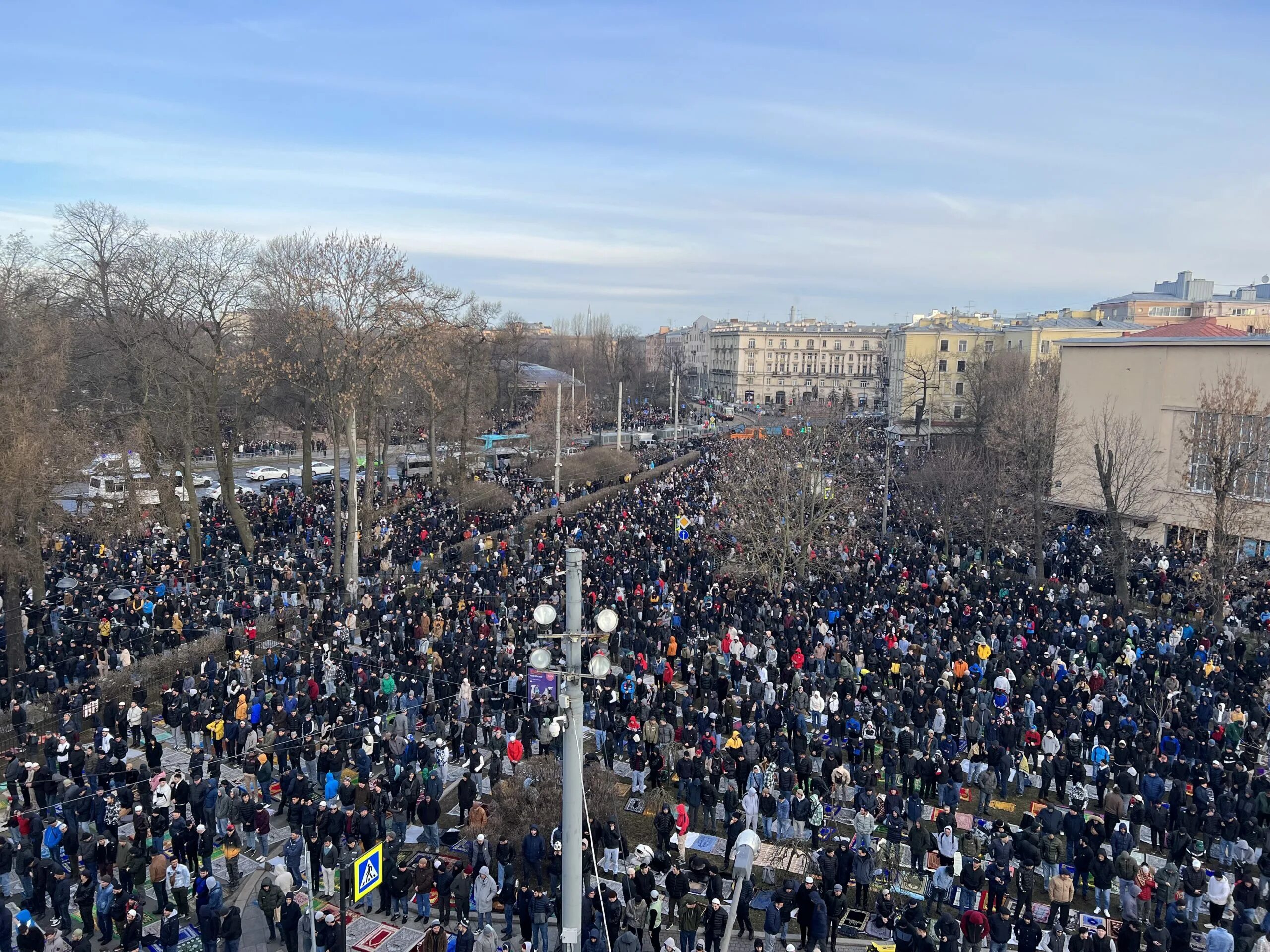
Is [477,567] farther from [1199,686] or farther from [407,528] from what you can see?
[1199,686]

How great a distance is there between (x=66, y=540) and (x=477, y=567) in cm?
1333

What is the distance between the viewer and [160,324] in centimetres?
2884

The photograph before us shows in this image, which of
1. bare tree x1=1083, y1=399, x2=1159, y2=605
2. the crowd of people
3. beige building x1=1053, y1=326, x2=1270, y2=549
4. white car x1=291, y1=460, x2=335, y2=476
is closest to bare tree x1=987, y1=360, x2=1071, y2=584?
beige building x1=1053, y1=326, x2=1270, y2=549

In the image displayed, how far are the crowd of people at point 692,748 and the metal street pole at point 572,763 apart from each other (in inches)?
67.9

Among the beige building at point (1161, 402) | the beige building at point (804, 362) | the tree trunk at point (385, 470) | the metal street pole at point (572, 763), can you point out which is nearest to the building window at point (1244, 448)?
the beige building at point (1161, 402)

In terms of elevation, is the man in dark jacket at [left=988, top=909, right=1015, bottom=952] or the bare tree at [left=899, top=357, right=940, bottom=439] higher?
the bare tree at [left=899, top=357, right=940, bottom=439]

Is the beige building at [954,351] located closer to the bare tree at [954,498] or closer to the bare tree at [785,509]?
the bare tree at [954,498]

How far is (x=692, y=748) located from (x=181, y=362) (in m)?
23.2

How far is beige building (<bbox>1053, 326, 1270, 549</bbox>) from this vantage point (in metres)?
31.9

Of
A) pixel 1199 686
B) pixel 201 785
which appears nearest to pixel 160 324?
pixel 201 785

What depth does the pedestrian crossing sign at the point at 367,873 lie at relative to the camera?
10.5 metres

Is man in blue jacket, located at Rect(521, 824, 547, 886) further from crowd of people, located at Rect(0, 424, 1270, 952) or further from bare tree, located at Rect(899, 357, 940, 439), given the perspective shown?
bare tree, located at Rect(899, 357, 940, 439)

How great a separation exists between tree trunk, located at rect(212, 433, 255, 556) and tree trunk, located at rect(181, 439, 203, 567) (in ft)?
3.28

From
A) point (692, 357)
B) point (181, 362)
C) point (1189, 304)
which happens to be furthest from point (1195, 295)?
point (181, 362)
